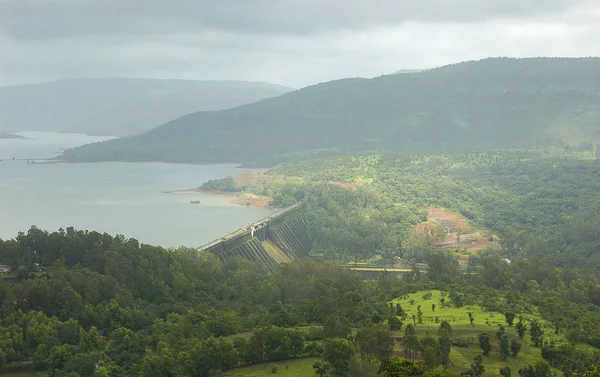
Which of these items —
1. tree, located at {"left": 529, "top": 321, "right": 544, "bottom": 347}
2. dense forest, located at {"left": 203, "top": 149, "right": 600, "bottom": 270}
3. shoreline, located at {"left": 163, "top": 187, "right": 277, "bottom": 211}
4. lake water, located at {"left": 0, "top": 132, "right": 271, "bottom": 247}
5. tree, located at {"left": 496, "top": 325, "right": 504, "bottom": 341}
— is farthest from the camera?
shoreline, located at {"left": 163, "top": 187, "right": 277, "bottom": 211}

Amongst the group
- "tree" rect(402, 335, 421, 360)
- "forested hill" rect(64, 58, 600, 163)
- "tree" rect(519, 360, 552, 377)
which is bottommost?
"tree" rect(519, 360, 552, 377)

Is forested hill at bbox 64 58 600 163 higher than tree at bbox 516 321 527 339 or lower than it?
higher

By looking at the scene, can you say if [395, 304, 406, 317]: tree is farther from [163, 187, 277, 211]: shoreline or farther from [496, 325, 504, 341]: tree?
[163, 187, 277, 211]: shoreline

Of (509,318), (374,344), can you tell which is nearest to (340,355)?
(374,344)

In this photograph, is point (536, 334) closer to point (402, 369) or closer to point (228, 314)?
point (402, 369)

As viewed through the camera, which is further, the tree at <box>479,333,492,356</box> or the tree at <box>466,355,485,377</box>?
the tree at <box>479,333,492,356</box>

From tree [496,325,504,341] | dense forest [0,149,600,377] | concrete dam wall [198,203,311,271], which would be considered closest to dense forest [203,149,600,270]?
dense forest [0,149,600,377]

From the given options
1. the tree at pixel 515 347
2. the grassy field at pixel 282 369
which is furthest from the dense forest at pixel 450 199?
the grassy field at pixel 282 369
